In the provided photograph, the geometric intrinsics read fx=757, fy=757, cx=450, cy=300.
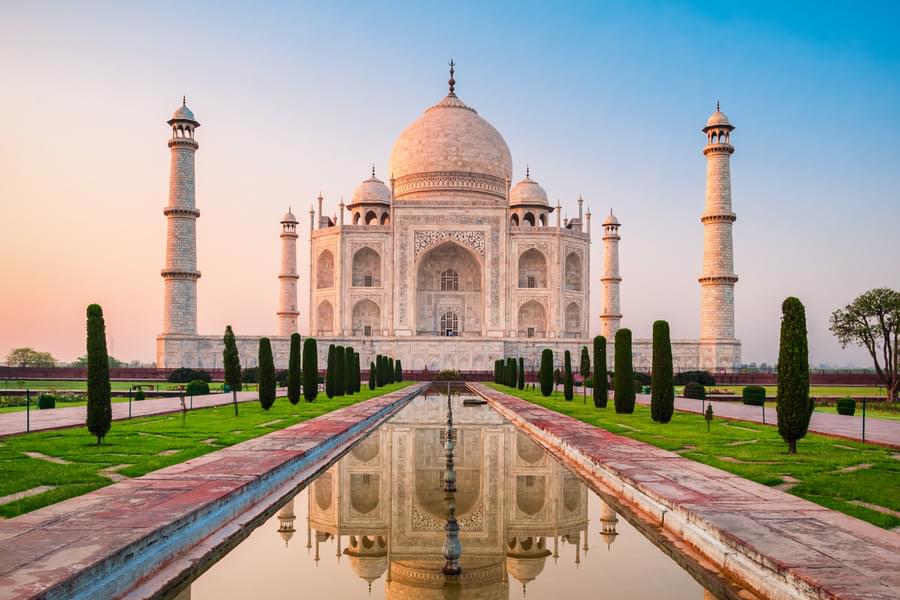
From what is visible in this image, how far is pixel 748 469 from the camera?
21.8ft

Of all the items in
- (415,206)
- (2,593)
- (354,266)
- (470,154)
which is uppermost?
(470,154)

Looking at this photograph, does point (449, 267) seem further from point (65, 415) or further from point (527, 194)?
point (65, 415)

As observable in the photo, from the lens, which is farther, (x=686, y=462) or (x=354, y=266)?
(x=354, y=266)

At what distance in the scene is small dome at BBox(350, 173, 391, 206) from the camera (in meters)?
38.8

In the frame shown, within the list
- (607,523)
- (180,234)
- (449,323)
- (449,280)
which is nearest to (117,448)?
(607,523)

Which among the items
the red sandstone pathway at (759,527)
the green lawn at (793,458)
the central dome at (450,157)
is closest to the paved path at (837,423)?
the green lawn at (793,458)

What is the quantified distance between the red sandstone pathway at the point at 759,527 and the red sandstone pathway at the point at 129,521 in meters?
2.94

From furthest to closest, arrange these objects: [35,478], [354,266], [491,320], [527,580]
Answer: [354,266]
[491,320]
[35,478]
[527,580]

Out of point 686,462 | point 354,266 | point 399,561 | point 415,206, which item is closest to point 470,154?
point 415,206

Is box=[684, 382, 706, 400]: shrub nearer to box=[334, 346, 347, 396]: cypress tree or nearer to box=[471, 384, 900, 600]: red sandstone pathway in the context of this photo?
box=[334, 346, 347, 396]: cypress tree

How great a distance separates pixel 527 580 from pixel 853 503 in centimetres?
266

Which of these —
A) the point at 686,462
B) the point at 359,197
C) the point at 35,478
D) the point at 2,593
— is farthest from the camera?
the point at 359,197

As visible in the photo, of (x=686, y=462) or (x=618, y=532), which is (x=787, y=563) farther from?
(x=686, y=462)

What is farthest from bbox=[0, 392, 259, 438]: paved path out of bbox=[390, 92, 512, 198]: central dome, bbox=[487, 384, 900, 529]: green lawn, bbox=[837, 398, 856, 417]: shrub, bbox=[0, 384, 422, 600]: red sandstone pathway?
bbox=[390, 92, 512, 198]: central dome
